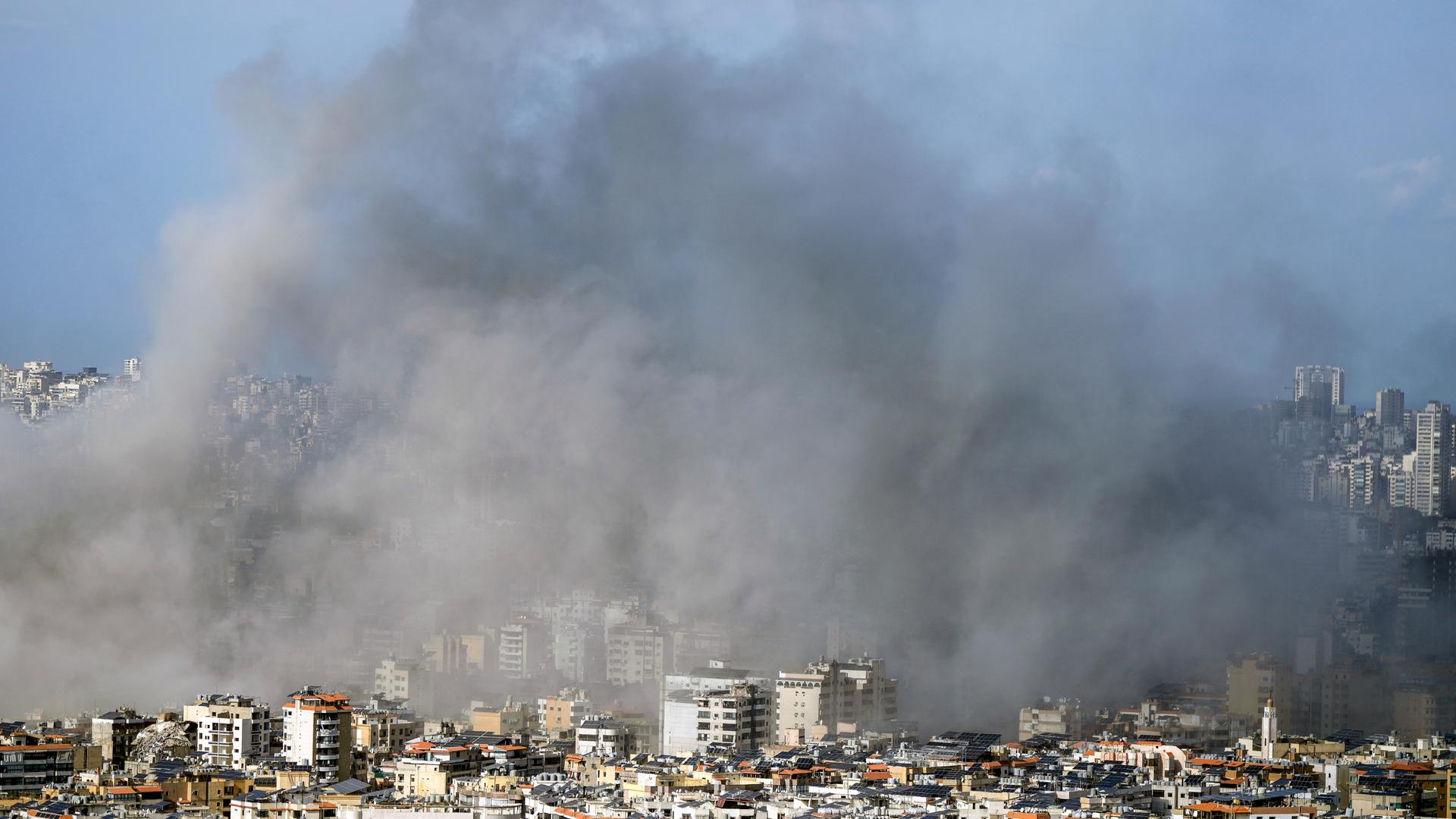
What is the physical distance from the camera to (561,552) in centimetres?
2306

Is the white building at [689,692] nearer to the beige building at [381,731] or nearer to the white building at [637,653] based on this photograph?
the white building at [637,653]

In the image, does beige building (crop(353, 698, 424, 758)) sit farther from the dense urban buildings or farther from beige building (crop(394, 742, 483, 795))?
beige building (crop(394, 742, 483, 795))

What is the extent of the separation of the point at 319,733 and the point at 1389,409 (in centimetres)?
1165

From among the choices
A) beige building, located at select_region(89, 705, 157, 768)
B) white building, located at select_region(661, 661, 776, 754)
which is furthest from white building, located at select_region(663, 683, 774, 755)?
beige building, located at select_region(89, 705, 157, 768)

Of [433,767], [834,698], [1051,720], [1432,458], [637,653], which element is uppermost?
[1432,458]

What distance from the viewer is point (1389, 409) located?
981 inches

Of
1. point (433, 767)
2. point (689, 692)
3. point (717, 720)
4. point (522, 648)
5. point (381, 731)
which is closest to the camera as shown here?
point (433, 767)

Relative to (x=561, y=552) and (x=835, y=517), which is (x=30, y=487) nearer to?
(x=561, y=552)

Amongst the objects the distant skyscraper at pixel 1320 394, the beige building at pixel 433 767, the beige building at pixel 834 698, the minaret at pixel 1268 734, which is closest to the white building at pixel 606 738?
the beige building at pixel 834 698

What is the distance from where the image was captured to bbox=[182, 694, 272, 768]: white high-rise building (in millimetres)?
18031

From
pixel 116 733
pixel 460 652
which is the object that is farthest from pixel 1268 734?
pixel 116 733

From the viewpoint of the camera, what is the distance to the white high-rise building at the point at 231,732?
18.0 meters

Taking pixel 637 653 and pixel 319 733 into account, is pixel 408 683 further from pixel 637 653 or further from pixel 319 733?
pixel 319 733

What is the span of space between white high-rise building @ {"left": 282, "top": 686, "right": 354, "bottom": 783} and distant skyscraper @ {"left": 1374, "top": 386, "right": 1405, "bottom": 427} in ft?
36.7
